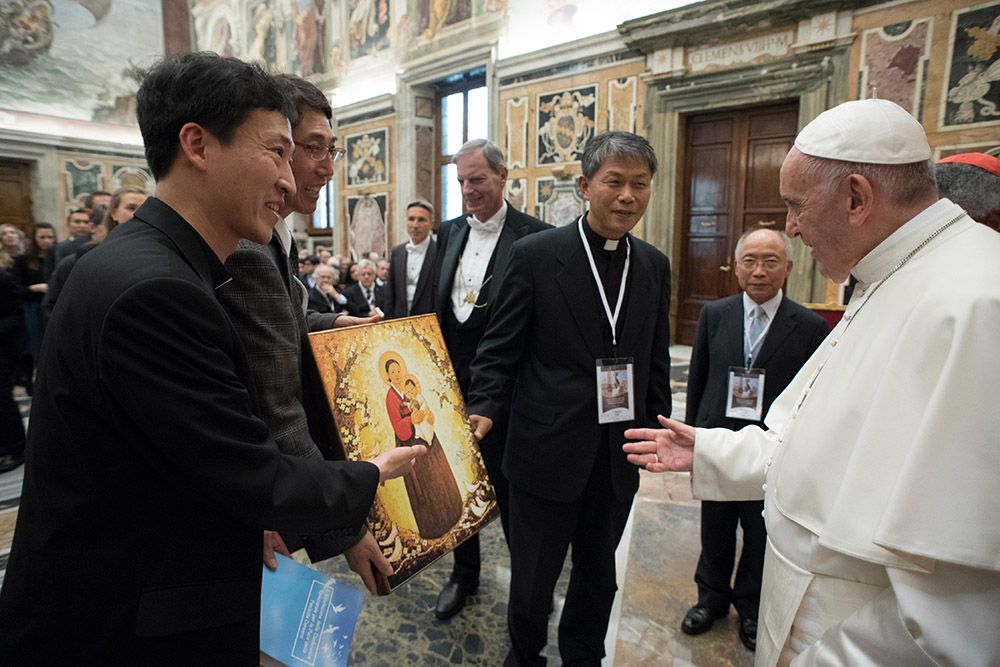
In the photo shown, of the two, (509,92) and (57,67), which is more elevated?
(57,67)

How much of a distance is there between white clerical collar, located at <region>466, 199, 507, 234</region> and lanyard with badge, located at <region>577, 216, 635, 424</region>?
1.13m

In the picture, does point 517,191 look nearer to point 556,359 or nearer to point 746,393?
point 746,393

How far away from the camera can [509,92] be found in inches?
402

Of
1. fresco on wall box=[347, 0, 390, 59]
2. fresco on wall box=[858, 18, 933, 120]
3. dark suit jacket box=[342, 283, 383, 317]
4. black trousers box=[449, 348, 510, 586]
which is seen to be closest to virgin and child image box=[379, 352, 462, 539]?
black trousers box=[449, 348, 510, 586]

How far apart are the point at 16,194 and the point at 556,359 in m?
18.8

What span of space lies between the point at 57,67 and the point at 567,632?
21.4 metres

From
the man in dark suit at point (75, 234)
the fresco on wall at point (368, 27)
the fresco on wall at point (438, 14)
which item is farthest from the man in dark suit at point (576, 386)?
the fresco on wall at point (368, 27)

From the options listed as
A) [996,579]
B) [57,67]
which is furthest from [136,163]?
[996,579]

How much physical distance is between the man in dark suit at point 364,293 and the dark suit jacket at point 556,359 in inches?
244

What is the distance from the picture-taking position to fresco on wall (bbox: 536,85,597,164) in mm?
9281

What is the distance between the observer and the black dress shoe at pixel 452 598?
103 inches

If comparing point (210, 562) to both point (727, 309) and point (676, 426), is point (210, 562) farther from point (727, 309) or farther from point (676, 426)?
point (727, 309)

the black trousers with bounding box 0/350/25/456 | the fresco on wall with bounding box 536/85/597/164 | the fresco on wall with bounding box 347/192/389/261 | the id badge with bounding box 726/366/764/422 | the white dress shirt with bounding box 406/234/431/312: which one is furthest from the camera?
the fresco on wall with bounding box 347/192/389/261

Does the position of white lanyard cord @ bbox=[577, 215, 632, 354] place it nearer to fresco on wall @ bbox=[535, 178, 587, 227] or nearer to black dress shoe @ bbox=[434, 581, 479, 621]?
black dress shoe @ bbox=[434, 581, 479, 621]
